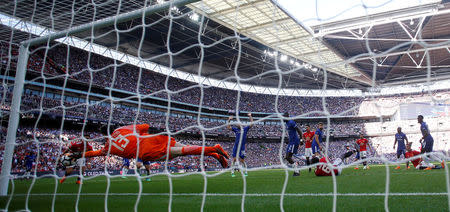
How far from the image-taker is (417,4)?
539 inches

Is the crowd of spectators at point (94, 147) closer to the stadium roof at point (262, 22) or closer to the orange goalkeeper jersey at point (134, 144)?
the orange goalkeeper jersey at point (134, 144)

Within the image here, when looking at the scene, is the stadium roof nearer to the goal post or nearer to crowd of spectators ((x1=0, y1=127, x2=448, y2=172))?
crowd of spectators ((x1=0, y1=127, x2=448, y2=172))

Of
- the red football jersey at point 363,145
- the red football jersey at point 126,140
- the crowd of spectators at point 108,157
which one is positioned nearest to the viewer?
the red football jersey at point 126,140

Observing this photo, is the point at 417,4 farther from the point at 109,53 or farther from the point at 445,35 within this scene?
the point at 109,53

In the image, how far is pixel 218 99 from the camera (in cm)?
3472

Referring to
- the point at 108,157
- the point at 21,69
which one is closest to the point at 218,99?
the point at 108,157

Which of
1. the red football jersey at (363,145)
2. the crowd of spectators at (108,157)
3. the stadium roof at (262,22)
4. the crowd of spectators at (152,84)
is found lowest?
the crowd of spectators at (108,157)

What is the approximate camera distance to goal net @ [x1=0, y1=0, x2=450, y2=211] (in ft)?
10.7

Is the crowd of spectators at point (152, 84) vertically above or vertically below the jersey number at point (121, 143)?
above

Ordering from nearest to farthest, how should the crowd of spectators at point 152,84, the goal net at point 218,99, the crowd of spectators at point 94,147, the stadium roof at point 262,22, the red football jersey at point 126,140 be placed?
the goal net at point 218,99
the red football jersey at point 126,140
the crowd of spectators at point 94,147
the stadium roof at point 262,22
the crowd of spectators at point 152,84

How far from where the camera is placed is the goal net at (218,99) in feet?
10.7

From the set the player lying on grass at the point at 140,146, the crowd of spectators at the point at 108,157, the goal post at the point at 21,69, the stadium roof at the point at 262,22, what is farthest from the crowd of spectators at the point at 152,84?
the player lying on grass at the point at 140,146

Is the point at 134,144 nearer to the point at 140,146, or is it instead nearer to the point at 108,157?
the point at 140,146

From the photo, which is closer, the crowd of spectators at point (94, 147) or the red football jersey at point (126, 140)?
the red football jersey at point (126, 140)
